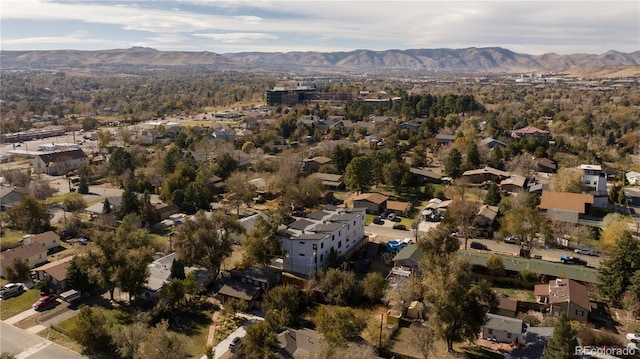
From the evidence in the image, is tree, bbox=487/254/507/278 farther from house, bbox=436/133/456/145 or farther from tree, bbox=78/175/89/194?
tree, bbox=78/175/89/194

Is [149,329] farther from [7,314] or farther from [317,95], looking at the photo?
[317,95]

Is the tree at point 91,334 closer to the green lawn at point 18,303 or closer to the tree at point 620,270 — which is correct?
the green lawn at point 18,303

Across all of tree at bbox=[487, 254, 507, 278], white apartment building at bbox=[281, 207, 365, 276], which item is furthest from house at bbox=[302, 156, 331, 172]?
tree at bbox=[487, 254, 507, 278]

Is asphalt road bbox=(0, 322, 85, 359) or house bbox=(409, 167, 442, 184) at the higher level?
house bbox=(409, 167, 442, 184)

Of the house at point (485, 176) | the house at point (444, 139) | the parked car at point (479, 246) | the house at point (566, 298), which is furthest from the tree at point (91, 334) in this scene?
the house at point (444, 139)

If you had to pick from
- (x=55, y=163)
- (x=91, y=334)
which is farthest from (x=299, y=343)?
(x=55, y=163)

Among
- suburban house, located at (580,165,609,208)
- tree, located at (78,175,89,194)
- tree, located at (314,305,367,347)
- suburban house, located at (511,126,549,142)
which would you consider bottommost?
tree, located at (78,175,89,194)

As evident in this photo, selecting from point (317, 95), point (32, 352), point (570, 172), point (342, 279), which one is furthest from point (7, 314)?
point (317, 95)
